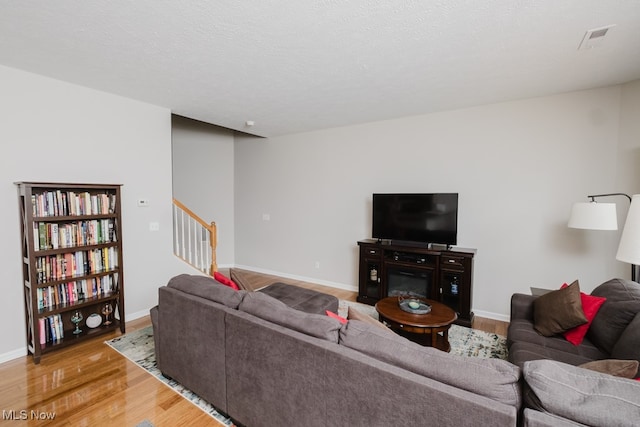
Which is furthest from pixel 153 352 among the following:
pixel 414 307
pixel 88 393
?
pixel 414 307

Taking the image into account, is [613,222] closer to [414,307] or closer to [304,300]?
[414,307]

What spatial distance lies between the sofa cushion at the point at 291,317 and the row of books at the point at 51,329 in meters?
2.30

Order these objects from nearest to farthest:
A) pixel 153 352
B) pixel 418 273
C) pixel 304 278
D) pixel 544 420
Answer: pixel 544 420
pixel 153 352
pixel 418 273
pixel 304 278

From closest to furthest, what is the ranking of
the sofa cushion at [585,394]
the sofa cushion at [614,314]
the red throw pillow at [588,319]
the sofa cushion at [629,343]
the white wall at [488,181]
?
the sofa cushion at [585,394] → the sofa cushion at [629,343] → the sofa cushion at [614,314] → the red throw pillow at [588,319] → the white wall at [488,181]

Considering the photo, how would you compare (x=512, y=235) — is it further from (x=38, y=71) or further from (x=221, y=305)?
(x=38, y=71)

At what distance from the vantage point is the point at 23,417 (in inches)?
75.7

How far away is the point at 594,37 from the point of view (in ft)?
6.73

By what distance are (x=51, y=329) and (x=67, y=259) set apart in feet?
2.21

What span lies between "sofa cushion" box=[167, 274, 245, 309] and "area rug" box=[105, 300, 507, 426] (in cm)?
79

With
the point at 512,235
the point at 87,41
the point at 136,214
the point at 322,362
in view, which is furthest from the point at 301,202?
the point at 322,362

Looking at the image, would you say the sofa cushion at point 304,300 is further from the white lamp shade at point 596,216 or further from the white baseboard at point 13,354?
the white lamp shade at point 596,216

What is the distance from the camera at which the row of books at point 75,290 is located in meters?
2.72

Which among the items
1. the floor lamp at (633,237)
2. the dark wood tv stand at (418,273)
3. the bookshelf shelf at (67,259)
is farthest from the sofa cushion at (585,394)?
the bookshelf shelf at (67,259)
